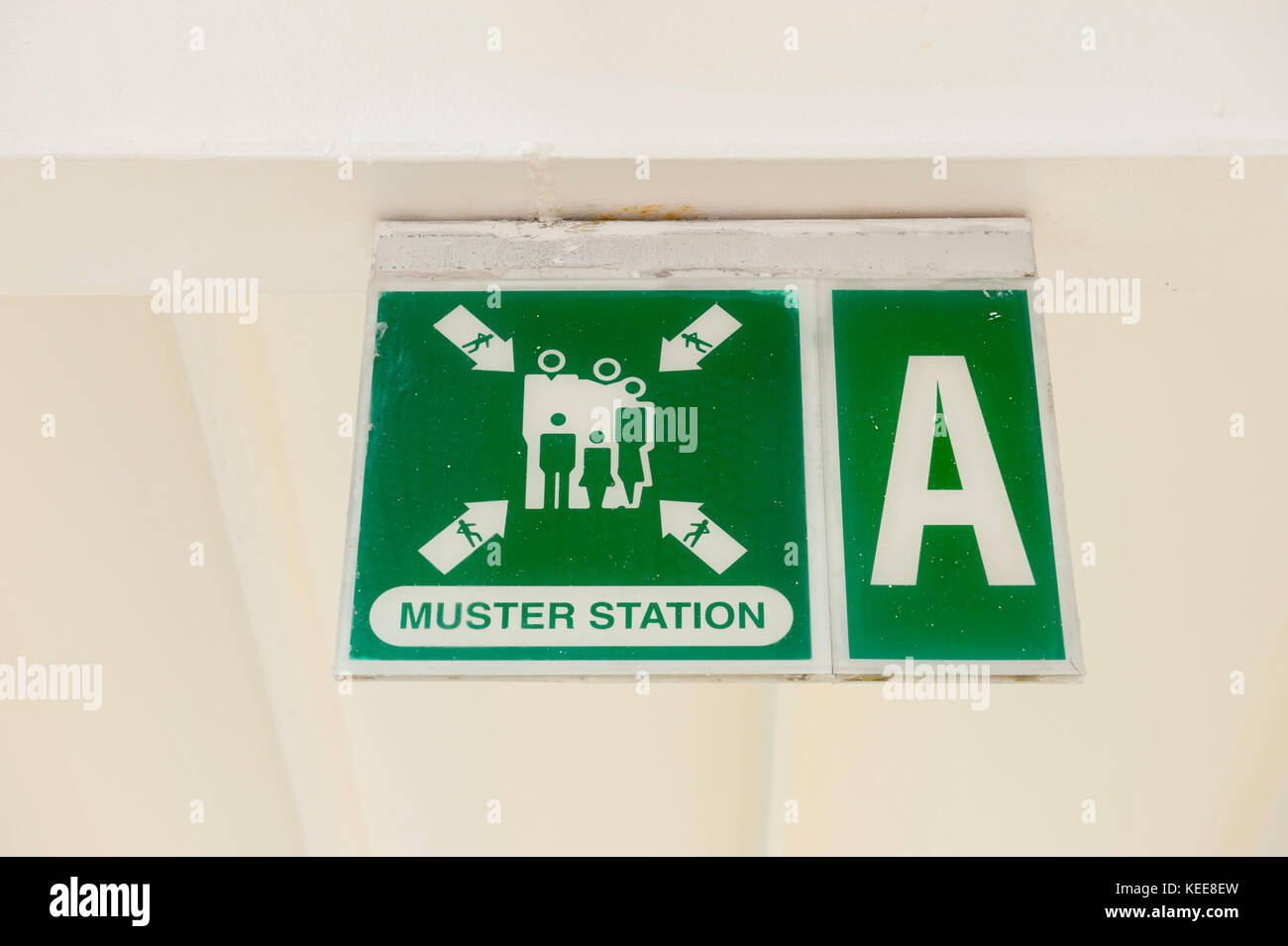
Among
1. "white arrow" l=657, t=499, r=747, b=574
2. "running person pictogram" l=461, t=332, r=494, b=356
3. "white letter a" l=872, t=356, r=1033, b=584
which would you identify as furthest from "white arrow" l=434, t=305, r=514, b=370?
"white letter a" l=872, t=356, r=1033, b=584

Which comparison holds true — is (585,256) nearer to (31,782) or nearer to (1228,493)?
(1228,493)

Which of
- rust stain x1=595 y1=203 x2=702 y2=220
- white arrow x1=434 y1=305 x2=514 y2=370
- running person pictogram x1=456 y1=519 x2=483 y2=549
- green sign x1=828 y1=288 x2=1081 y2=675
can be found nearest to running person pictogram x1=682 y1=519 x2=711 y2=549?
green sign x1=828 y1=288 x2=1081 y2=675

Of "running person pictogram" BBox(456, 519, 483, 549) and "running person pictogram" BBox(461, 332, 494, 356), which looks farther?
"running person pictogram" BBox(461, 332, 494, 356)

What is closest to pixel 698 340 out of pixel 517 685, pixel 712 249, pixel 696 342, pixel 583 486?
pixel 696 342

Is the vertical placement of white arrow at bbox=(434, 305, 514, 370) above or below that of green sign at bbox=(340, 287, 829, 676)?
above

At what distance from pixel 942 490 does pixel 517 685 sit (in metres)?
2.10

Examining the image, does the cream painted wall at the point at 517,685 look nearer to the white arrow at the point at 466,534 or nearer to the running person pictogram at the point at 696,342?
the running person pictogram at the point at 696,342

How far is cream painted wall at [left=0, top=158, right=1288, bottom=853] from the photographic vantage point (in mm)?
2002

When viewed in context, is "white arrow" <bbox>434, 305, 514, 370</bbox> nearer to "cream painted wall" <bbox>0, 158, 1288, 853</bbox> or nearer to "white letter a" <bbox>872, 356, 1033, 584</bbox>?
"cream painted wall" <bbox>0, 158, 1288, 853</bbox>

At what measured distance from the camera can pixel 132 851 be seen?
3633 millimetres

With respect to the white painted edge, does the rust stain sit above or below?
above

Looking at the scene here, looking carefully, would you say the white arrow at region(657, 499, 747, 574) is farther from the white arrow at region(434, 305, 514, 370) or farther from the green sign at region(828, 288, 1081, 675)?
the white arrow at region(434, 305, 514, 370)

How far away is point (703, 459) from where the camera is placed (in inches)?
72.5

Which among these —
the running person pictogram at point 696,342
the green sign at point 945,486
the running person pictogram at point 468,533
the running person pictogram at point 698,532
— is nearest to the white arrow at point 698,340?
the running person pictogram at point 696,342
